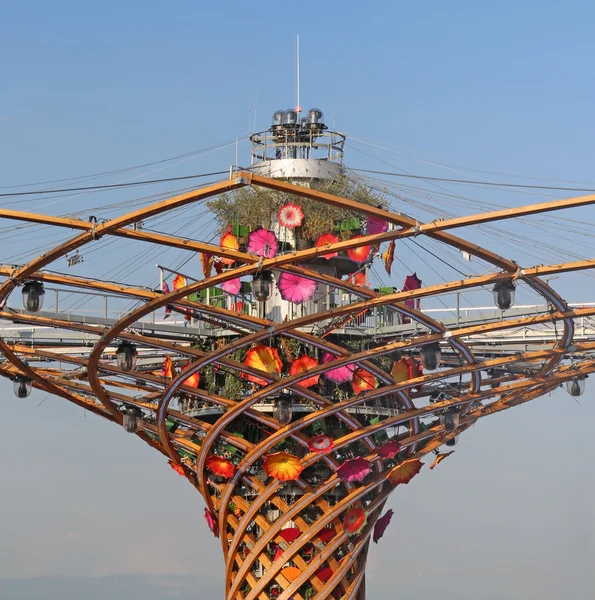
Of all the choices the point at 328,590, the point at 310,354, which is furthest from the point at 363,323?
the point at 328,590

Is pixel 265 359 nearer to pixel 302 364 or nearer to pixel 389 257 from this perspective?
pixel 302 364

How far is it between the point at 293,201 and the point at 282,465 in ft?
28.9

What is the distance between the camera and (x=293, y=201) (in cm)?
4834

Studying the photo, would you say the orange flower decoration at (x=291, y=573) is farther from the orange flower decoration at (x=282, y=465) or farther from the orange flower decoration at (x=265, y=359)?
the orange flower decoration at (x=265, y=359)

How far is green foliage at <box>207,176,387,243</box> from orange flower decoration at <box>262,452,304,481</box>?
7262mm

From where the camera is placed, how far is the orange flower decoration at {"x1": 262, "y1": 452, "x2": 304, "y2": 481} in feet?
157

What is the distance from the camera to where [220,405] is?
48.5 metres

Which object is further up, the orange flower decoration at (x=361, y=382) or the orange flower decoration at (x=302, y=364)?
the orange flower decoration at (x=302, y=364)

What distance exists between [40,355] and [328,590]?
504 inches

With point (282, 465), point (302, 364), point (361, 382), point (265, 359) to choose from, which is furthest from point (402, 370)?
point (282, 465)

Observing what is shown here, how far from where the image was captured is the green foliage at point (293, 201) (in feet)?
158

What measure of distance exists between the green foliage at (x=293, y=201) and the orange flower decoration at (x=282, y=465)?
7262mm

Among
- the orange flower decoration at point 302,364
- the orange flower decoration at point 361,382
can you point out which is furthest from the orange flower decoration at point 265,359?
the orange flower decoration at point 361,382

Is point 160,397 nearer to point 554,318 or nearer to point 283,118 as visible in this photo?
point 283,118
